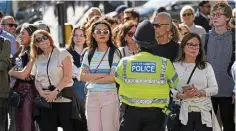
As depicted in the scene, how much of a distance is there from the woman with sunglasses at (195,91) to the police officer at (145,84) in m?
0.58

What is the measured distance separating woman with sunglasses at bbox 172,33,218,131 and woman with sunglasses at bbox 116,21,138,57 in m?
1.01

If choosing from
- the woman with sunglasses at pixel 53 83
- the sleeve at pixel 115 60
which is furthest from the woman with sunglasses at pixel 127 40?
the woman with sunglasses at pixel 53 83

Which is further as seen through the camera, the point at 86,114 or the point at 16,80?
the point at 16,80

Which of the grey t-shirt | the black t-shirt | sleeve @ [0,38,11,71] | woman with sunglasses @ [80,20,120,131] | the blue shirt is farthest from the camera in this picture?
the blue shirt

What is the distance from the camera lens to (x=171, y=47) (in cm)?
806

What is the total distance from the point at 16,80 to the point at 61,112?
82cm

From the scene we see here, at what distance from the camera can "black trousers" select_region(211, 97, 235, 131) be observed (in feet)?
27.3

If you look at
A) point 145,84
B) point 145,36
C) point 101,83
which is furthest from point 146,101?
point 101,83

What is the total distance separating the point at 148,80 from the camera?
260 inches

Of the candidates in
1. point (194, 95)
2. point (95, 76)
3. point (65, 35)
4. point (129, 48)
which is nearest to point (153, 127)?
point (194, 95)

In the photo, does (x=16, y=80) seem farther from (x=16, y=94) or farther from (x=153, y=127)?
(x=153, y=127)

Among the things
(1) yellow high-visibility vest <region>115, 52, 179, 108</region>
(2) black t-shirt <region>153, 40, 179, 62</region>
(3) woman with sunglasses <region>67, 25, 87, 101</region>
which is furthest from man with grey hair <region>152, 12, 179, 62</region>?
(3) woman with sunglasses <region>67, 25, 87, 101</region>

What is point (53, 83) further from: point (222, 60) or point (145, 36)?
point (222, 60)

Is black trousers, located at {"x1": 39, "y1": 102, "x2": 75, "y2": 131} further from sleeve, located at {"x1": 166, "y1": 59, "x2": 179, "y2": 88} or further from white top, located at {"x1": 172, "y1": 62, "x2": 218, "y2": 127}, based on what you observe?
sleeve, located at {"x1": 166, "y1": 59, "x2": 179, "y2": 88}
